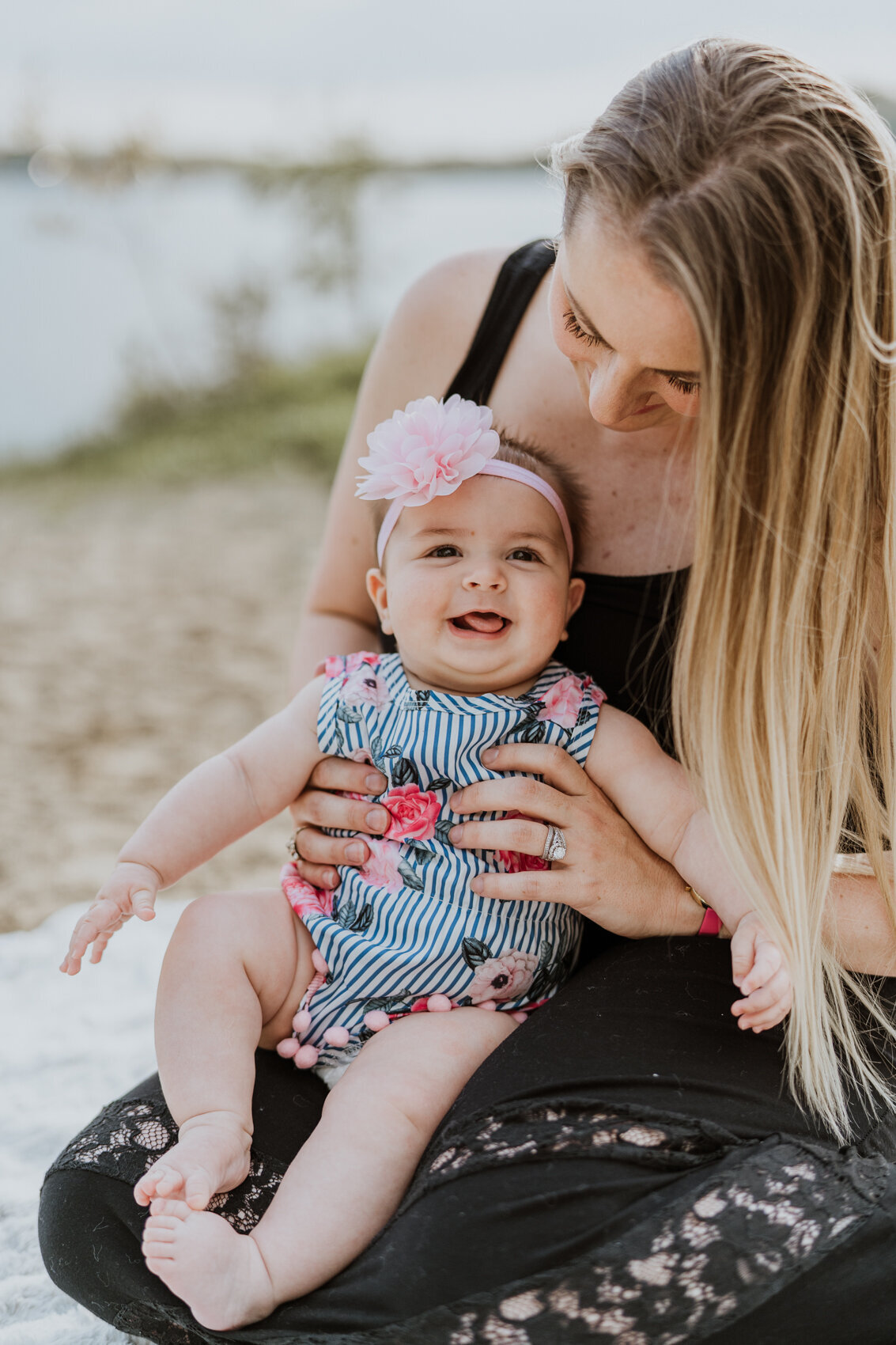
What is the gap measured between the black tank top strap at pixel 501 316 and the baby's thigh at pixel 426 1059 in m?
0.86

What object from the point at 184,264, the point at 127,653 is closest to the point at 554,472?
the point at 127,653

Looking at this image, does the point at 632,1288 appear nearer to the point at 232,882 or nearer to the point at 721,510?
the point at 721,510

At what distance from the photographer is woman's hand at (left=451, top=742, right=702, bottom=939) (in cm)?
135

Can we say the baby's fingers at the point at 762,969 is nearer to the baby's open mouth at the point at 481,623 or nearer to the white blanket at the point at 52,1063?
the baby's open mouth at the point at 481,623

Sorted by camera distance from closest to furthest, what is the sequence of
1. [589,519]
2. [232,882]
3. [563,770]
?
[563,770] → [589,519] → [232,882]

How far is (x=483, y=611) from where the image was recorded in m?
1.41

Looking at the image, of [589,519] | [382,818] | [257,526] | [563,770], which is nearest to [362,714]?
[382,818]

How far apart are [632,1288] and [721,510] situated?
0.74 meters

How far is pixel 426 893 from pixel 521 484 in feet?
1.64

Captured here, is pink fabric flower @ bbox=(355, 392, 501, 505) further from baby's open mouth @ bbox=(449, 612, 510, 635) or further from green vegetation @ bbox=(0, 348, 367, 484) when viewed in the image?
green vegetation @ bbox=(0, 348, 367, 484)

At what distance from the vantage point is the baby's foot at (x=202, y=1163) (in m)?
1.14

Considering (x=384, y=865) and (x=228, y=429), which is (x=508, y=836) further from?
(x=228, y=429)

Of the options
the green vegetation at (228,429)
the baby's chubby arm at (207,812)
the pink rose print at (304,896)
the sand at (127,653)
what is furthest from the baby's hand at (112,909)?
the green vegetation at (228,429)

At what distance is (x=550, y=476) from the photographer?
1.50 m
